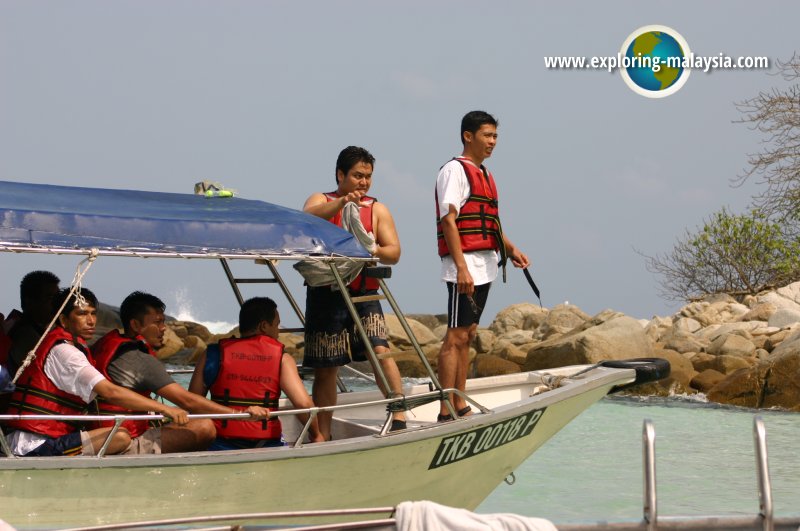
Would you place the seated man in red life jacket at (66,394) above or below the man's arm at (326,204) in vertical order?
below

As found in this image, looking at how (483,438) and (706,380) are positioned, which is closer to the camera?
(483,438)

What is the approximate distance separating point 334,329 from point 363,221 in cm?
75

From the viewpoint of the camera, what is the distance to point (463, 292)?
7395 millimetres

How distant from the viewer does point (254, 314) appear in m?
6.23

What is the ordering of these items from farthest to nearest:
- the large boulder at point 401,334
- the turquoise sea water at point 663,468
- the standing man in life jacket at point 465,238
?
the large boulder at point 401,334 < the turquoise sea water at point 663,468 < the standing man in life jacket at point 465,238

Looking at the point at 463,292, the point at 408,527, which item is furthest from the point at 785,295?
the point at 408,527

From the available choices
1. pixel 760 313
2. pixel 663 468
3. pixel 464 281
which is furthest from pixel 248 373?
pixel 760 313

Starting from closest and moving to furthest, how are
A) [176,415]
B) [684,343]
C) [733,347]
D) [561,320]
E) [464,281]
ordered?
[176,415] → [464,281] → [733,347] → [684,343] → [561,320]

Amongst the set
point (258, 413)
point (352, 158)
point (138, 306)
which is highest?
point (352, 158)

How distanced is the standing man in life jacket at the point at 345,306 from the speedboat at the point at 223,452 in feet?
1.11

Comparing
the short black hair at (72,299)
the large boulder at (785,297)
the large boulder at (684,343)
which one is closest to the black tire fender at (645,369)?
the short black hair at (72,299)

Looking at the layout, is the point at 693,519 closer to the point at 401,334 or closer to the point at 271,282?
the point at 271,282

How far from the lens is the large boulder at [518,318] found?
26.4 m

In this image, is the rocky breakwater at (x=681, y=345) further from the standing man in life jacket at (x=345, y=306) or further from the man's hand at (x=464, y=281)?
the standing man in life jacket at (x=345, y=306)
